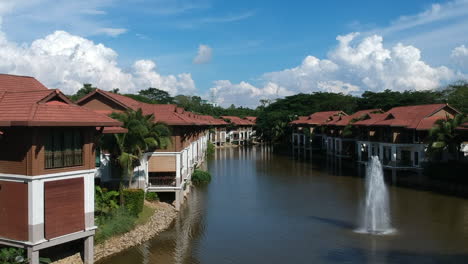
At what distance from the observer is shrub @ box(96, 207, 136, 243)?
18.4m

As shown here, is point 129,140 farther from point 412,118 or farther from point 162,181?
point 412,118

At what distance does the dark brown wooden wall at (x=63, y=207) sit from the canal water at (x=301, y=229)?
2922 millimetres

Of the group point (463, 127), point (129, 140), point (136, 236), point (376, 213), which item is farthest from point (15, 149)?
point (463, 127)

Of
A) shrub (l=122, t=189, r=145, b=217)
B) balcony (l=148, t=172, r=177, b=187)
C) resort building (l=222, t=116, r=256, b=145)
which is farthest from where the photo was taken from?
resort building (l=222, t=116, r=256, b=145)

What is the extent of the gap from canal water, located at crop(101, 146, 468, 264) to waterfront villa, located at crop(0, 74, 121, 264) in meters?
3.46

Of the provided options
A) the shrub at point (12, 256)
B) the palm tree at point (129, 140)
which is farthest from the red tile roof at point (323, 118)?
the shrub at point (12, 256)

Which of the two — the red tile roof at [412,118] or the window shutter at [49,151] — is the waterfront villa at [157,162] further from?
the red tile roof at [412,118]

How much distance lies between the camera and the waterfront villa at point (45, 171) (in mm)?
14422

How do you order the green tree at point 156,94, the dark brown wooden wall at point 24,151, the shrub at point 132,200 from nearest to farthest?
the dark brown wooden wall at point 24,151 → the shrub at point 132,200 → the green tree at point 156,94

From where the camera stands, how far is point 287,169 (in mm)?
49469

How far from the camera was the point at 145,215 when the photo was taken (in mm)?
22672

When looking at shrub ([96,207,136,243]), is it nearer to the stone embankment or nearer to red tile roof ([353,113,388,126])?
the stone embankment

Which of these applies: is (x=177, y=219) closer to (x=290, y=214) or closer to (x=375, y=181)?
(x=290, y=214)

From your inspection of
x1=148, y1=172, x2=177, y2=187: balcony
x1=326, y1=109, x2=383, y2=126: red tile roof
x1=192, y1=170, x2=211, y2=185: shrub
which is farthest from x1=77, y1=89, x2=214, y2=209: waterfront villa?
x1=326, y1=109, x2=383, y2=126: red tile roof
